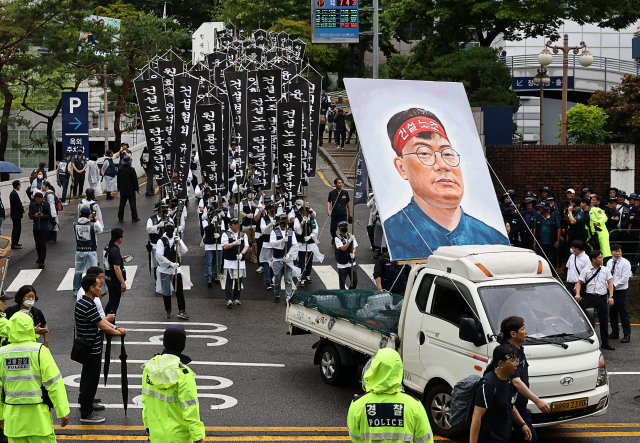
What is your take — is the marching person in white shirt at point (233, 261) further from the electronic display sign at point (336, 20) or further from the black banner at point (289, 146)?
the electronic display sign at point (336, 20)

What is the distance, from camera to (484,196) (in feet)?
41.4

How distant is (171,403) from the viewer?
615cm

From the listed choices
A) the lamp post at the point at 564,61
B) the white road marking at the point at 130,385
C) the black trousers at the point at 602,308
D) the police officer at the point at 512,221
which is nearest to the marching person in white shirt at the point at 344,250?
the police officer at the point at 512,221

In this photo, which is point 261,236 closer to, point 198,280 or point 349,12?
point 198,280

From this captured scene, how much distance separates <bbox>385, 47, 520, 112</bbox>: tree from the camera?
2825 centimetres

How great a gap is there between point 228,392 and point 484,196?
5.42 meters

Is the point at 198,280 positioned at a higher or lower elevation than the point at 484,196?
lower

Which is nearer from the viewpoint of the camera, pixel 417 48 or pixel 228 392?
pixel 228 392

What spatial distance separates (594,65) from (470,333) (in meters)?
42.5

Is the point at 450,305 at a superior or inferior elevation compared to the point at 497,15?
inferior

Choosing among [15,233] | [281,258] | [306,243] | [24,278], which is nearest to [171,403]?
[281,258]

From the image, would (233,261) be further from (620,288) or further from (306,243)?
(620,288)

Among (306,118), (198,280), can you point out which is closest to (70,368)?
(198,280)

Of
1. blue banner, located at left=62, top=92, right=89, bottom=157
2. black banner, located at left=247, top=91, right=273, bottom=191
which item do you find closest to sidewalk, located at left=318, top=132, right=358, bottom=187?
black banner, located at left=247, top=91, right=273, bottom=191
